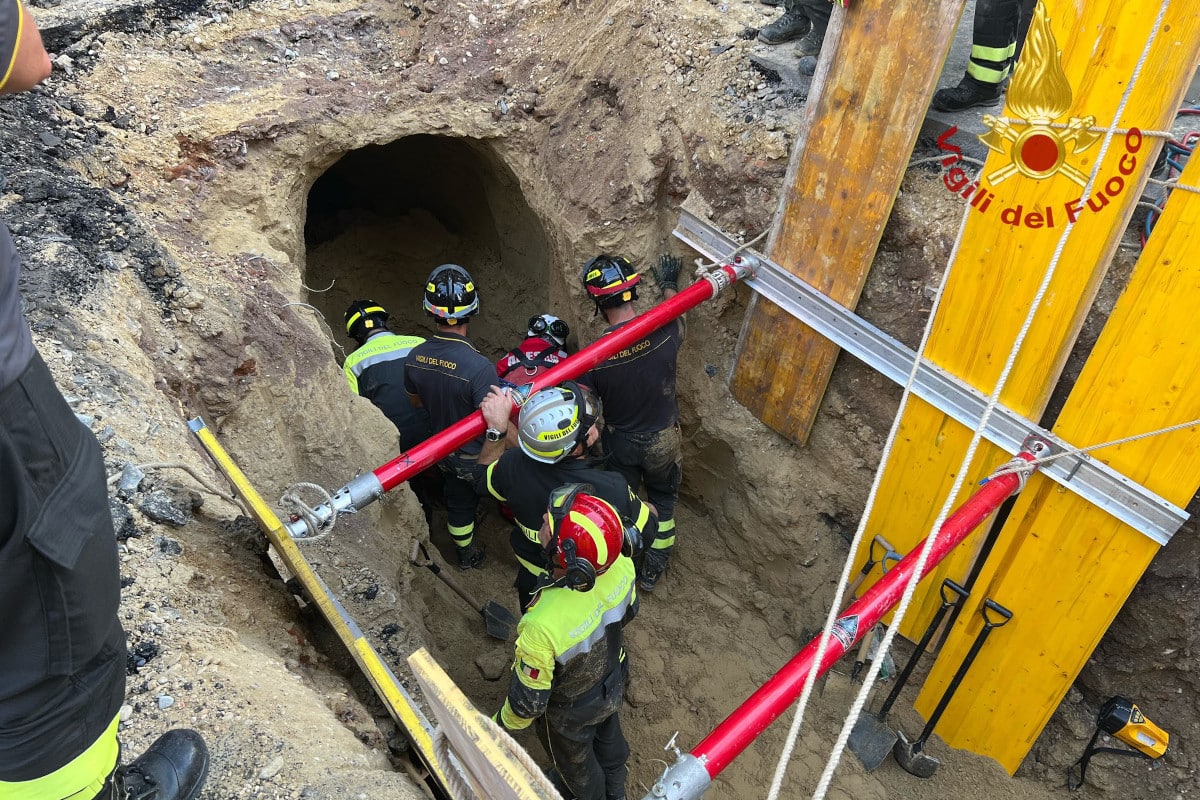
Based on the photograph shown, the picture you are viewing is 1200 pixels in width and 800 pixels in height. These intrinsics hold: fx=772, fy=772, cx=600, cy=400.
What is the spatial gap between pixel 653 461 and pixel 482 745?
333 centimetres

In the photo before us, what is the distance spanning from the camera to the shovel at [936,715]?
12.5 ft

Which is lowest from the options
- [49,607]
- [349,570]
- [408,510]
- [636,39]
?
[408,510]

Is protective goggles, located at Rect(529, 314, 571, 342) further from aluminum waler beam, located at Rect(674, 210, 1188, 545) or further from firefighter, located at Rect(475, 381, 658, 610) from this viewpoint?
firefighter, located at Rect(475, 381, 658, 610)

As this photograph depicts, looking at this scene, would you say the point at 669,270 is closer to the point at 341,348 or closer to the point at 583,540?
the point at 341,348

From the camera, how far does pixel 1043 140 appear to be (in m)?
3.25

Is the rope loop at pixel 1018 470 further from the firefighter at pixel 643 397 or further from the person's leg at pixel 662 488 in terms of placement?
the person's leg at pixel 662 488

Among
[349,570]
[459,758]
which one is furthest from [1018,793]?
[349,570]

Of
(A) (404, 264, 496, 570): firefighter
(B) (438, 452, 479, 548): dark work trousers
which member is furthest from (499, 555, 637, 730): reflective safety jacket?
(B) (438, 452, 479, 548): dark work trousers

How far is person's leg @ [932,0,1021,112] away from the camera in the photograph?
146 inches

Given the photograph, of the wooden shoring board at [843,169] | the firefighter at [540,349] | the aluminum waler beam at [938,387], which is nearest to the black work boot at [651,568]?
the wooden shoring board at [843,169]

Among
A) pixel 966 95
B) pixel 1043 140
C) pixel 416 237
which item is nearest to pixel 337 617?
pixel 1043 140

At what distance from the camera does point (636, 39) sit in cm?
536

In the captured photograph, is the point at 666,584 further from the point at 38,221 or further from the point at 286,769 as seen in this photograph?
the point at 38,221

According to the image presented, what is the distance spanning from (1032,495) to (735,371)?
6.08ft
